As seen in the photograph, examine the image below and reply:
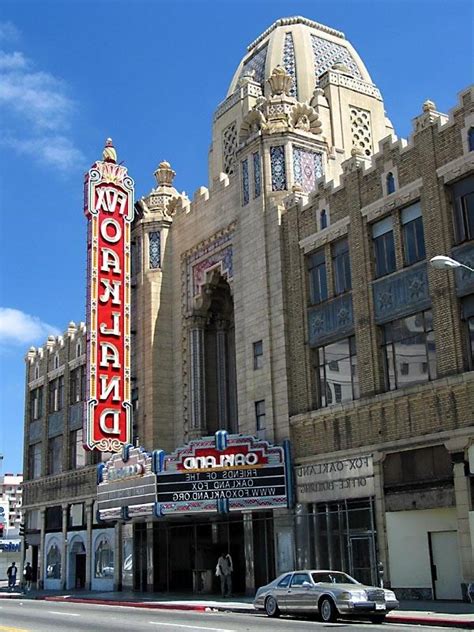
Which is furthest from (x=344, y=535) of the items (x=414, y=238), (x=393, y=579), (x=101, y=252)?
(x=101, y=252)

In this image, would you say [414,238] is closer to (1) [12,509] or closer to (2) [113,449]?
(2) [113,449]

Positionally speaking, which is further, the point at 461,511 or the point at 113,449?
the point at 113,449

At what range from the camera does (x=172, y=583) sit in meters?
38.0

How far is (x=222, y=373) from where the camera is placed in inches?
1576

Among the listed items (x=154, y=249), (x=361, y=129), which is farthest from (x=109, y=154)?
(x=361, y=129)

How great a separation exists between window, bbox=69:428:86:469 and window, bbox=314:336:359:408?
19957 millimetres

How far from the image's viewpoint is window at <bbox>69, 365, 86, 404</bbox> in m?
48.6

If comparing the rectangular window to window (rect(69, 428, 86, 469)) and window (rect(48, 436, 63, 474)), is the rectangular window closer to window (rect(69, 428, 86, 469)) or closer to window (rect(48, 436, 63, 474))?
window (rect(69, 428, 86, 469))

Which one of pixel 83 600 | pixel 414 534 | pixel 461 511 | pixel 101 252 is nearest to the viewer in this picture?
pixel 461 511

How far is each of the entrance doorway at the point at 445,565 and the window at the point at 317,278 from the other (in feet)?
31.9

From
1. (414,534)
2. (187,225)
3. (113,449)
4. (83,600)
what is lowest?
(83,600)

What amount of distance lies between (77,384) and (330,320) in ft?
74.7

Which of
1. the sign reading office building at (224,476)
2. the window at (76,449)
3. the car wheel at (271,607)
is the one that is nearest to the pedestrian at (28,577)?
the window at (76,449)

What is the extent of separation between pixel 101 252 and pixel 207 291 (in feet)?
16.9
